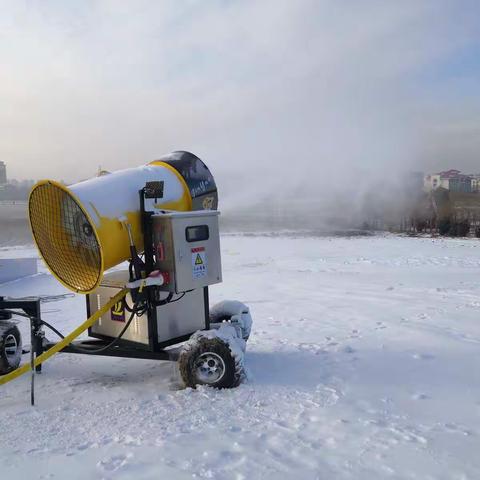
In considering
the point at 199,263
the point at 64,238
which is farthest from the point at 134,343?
the point at 64,238

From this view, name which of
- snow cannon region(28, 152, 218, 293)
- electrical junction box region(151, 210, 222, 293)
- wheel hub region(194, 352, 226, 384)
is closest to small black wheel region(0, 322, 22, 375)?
snow cannon region(28, 152, 218, 293)

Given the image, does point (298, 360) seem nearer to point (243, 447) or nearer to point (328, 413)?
point (328, 413)

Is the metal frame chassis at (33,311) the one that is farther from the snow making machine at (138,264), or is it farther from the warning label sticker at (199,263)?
the warning label sticker at (199,263)

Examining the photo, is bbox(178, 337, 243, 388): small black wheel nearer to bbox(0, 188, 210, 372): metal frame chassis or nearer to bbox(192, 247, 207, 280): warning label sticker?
bbox(0, 188, 210, 372): metal frame chassis

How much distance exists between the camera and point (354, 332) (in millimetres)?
6641

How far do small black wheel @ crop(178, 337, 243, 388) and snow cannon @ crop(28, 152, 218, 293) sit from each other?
1.04 metres

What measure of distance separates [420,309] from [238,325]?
12.3ft

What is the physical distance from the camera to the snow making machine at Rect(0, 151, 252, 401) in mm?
4453

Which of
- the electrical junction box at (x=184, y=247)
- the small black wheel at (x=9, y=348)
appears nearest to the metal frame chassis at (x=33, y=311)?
the small black wheel at (x=9, y=348)

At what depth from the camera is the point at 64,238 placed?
484 centimetres

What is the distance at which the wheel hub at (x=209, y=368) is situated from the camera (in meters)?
4.46

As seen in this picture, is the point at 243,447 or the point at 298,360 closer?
the point at 243,447

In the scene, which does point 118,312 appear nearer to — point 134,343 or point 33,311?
point 134,343

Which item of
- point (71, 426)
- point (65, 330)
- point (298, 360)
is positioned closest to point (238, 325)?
point (298, 360)
